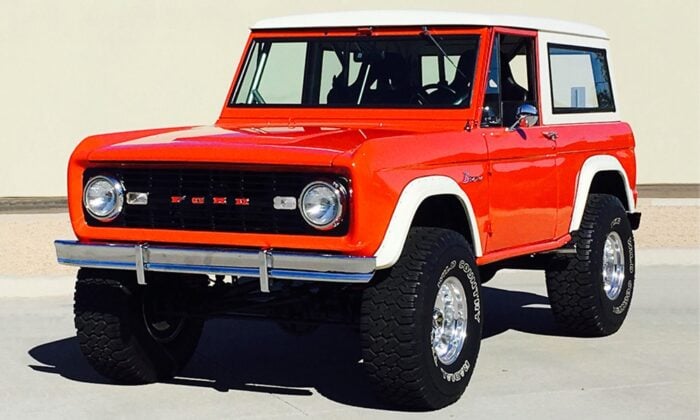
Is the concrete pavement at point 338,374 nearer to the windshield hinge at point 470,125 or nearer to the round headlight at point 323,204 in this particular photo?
the round headlight at point 323,204

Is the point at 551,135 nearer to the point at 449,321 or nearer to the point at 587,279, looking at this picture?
the point at 587,279

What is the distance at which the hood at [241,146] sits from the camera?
22.4 feet

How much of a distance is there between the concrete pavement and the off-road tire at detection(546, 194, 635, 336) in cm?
12

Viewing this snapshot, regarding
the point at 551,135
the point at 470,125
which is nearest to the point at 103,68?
the point at 551,135

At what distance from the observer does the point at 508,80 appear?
28.4 ft

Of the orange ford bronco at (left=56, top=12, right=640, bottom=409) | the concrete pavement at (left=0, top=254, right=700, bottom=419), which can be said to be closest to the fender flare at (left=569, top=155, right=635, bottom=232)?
the orange ford bronco at (left=56, top=12, right=640, bottom=409)

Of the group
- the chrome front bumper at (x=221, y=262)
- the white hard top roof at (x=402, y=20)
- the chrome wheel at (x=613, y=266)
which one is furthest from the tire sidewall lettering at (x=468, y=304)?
the chrome wheel at (x=613, y=266)

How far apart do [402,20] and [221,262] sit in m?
2.28

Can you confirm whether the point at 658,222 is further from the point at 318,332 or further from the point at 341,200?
the point at 341,200

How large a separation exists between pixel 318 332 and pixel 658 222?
340 inches

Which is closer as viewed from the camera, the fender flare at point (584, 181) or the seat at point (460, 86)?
the seat at point (460, 86)

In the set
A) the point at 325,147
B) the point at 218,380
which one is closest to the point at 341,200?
the point at 325,147

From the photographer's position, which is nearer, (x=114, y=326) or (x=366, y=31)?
(x=114, y=326)

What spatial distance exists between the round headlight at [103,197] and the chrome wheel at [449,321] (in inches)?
68.8
